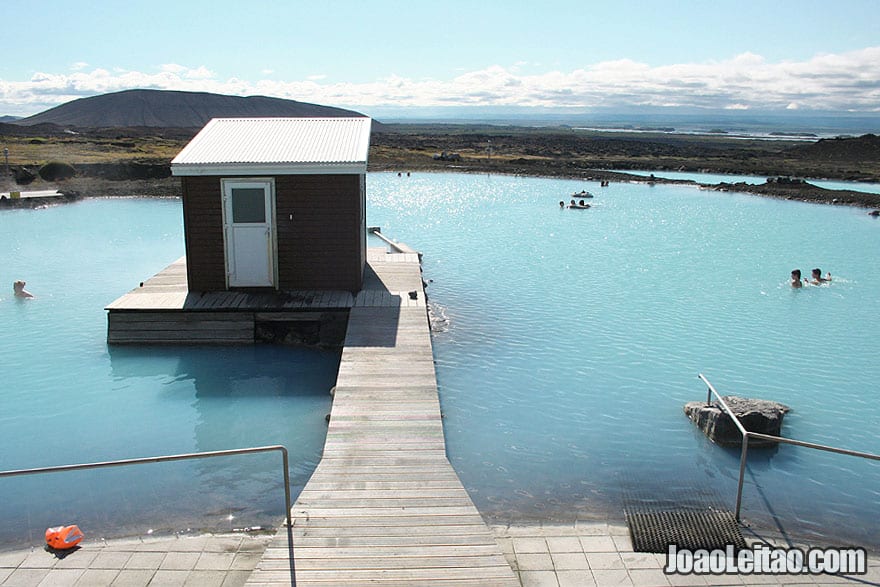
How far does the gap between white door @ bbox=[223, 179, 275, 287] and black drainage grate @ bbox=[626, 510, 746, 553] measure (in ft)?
26.4

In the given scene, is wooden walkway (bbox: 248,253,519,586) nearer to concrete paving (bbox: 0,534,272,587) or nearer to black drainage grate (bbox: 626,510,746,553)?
concrete paving (bbox: 0,534,272,587)

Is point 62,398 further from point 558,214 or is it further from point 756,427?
point 558,214

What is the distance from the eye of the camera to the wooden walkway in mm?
5121

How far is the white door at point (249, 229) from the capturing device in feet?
39.7

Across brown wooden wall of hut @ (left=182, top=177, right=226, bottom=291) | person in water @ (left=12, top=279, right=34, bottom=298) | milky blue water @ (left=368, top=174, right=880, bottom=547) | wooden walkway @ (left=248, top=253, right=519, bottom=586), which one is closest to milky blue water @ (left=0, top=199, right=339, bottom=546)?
person in water @ (left=12, top=279, right=34, bottom=298)

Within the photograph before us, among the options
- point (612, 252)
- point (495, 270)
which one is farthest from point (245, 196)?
point (612, 252)

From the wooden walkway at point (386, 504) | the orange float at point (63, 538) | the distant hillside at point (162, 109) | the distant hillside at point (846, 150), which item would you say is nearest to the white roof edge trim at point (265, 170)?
the wooden walkway at point (386, 504)

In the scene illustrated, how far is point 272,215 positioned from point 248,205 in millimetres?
451

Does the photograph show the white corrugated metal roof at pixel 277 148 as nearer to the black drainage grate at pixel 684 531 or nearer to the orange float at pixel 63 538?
the orange float at pixel 63 538

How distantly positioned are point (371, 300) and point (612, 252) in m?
10.9

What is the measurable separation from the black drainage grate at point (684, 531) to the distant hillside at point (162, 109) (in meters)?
142

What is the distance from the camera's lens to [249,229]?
12234mm

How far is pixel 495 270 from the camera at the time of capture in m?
18.2

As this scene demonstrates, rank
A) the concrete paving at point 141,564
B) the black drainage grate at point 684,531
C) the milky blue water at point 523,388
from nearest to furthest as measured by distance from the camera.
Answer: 1. the concrete paving at point 141,564
2. the black drainage grate at point 684,531
3. the milky blue water at point 523,388
